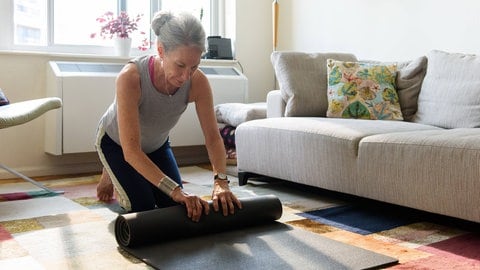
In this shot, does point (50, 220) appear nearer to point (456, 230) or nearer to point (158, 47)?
point (158, 47)

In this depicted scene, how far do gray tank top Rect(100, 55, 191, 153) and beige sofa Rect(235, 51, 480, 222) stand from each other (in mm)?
765

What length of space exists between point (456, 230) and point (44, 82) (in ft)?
8.64

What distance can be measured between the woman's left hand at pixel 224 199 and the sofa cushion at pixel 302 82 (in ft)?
4.02

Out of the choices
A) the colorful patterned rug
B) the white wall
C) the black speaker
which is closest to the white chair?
the colorful patterned rug

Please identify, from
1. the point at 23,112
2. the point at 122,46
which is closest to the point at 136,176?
the point at 23,112

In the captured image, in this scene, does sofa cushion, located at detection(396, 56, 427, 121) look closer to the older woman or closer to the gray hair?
the older woman

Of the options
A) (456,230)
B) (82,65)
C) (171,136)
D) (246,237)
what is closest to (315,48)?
(171,136)

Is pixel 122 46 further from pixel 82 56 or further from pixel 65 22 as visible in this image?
pixel 65 22

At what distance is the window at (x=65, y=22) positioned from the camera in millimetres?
3609

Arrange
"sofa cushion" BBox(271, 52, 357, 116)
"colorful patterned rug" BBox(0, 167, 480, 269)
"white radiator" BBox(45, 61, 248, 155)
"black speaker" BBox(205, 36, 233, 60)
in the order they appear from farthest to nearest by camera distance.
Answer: "black speaker" BBox(205, 36, 233, 60)
"white radiator" BBox(45, 61, 248, 155)
"sofa cushion" BBox(271, 52, 357, 116)
"colorful patterned rug" BBox(0, 167, 480, 269)

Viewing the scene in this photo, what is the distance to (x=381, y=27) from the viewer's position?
143 inches

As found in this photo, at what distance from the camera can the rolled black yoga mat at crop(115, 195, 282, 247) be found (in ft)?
5.69

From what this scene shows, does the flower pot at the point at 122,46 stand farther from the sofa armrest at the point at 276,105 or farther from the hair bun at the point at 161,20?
the hair bun at the point at 161,20

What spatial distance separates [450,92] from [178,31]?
1652 mm
